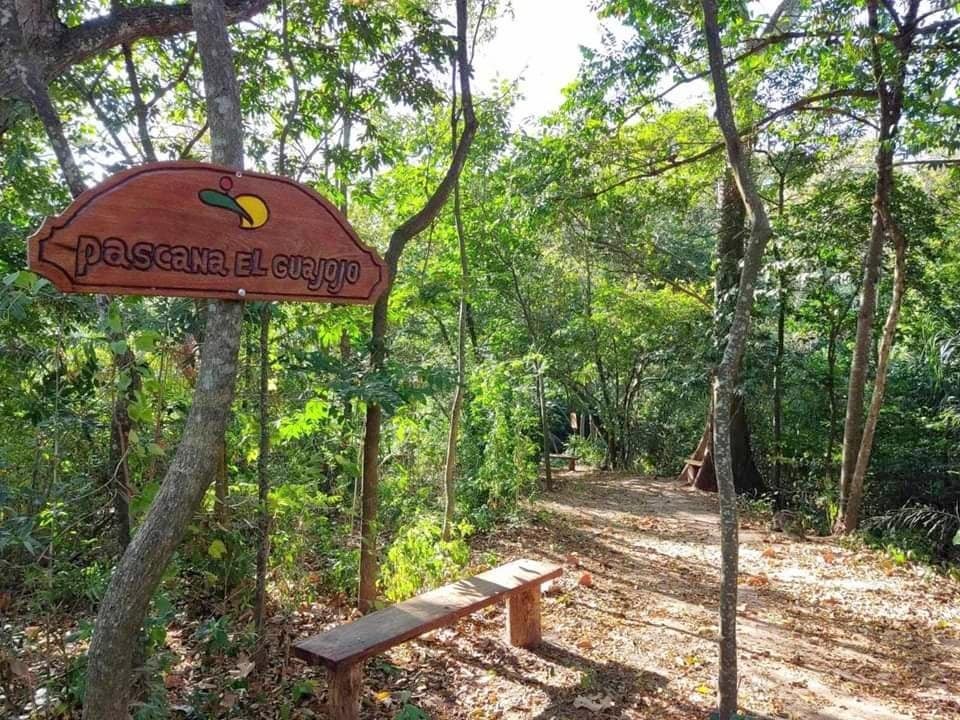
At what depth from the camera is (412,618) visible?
3.26 metres

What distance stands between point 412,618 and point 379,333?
1.61m

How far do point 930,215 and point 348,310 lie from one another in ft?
18.5

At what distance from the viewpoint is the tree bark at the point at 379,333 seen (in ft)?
12.5

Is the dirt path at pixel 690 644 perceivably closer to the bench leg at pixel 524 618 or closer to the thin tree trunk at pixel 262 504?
the bench leg at pixel 524 618

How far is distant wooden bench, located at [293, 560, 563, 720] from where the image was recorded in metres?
2.89

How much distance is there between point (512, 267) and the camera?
863 cm

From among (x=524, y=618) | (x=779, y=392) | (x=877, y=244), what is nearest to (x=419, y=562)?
(x=524, y=618)

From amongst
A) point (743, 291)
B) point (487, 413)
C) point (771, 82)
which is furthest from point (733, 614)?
point (771, 82)

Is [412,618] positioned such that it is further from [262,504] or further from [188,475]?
[188,475]

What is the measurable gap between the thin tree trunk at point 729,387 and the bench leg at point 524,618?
1.35 meters

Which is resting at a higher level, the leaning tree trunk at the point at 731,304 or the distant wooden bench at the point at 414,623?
the leaning tree trunk at the point at 731,304

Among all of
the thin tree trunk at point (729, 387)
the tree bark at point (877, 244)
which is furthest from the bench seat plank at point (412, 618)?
the tree bark at point (877, 244)

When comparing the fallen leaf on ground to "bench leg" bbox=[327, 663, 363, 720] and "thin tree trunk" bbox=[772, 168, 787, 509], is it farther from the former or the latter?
"thin tree trunk" bbox=[772, 168, 787, 509]

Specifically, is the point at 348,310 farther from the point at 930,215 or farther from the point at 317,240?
the point at 930,215
